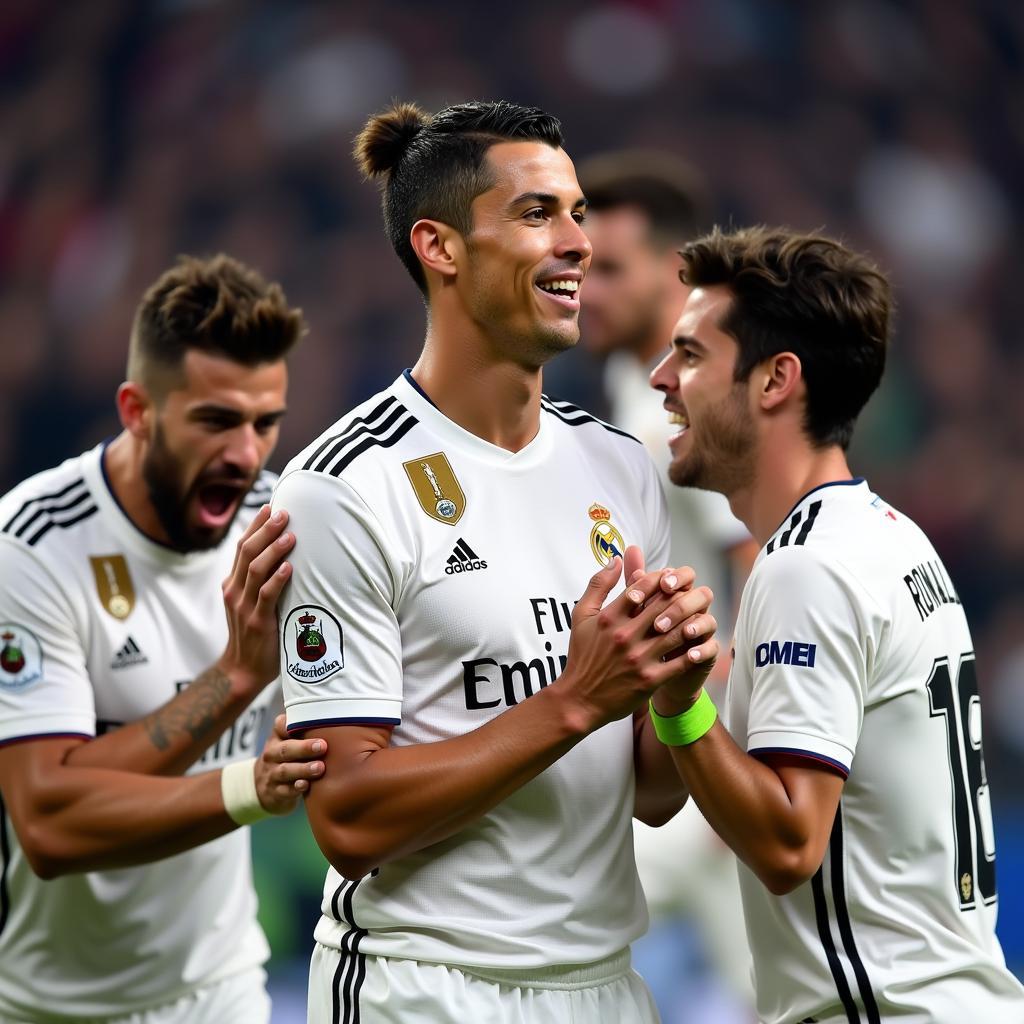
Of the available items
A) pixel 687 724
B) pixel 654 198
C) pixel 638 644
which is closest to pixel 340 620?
pixel 638 644

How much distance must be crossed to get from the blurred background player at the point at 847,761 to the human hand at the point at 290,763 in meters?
0.58

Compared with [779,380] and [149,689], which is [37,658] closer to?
[149,689]

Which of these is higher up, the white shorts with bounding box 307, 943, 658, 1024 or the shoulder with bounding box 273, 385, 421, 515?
the shoulder with bounding box 273, 385, 421, 515

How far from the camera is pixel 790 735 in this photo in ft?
8.09

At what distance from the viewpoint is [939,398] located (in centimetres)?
960

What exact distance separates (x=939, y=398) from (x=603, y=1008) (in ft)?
25.3

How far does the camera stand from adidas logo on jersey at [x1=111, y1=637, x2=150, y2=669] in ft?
11.1

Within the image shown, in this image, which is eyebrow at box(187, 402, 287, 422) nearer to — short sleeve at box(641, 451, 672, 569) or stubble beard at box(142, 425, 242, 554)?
stubble beard at box(142, 425, 242, 554)

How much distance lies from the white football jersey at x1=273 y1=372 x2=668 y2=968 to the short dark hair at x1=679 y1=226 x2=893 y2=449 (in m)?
0.59

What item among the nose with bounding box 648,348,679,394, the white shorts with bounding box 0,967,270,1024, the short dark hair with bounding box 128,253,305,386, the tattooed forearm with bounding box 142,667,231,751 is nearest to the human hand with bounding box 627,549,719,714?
the nose with bounding box 648,348,679,394

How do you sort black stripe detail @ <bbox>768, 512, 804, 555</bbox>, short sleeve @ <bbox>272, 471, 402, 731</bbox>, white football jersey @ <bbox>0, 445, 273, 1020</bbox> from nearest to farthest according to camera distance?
1. short sleeve @ <bbox>272, 471, 402, 731</bbox>
2. black stripe detail @ <bbox>768, 512, 804, 555</bbox>
3. white football jersey @ <bbox>0, 445, 273, 1020</bbox>

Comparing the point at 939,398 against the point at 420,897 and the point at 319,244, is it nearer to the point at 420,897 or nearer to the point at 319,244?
the point at 319,244

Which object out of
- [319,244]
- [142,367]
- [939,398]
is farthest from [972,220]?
[142,367]

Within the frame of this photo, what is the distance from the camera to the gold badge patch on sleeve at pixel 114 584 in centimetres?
341
